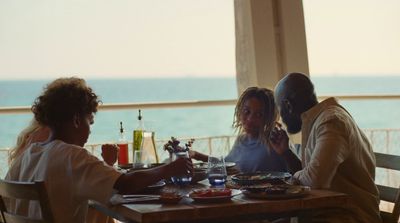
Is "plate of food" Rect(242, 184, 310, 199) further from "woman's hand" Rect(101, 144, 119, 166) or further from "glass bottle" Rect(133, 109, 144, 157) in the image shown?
"glass bottle" Rect(133, 109, 144, 157)

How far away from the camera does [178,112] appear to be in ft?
68.0

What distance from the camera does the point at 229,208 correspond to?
6.65 feet

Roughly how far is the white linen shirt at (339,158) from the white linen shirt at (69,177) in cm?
85

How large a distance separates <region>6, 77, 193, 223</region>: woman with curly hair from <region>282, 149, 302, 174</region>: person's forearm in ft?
2.22

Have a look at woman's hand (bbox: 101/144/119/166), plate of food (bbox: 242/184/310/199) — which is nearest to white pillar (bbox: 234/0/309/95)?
woman's hand (bbox: 101/144/119/166)

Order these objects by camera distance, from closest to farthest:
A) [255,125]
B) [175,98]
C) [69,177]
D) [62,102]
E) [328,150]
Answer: [69,177] → [62,102] → [328,150] → [255,125] → [175,98]

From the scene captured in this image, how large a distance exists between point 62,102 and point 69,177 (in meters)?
0.32

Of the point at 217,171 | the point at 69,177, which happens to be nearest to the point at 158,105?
the point at 217,171

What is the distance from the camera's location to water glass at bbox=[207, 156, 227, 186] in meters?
2.52

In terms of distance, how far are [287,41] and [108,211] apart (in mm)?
2736

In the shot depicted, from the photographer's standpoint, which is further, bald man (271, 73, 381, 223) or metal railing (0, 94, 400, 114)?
metal railing (0, 94, 400, 114)

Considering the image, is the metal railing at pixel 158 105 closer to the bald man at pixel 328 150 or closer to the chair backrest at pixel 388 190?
the bald man at pixel 328 150

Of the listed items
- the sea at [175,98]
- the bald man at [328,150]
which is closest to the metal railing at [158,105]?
the bald man at [328,150]

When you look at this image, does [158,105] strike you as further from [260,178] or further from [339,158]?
[339,158]
